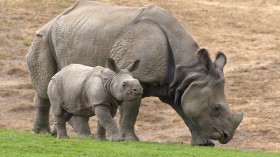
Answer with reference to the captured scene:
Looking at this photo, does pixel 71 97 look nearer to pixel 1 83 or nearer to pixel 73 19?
pixel 73 19

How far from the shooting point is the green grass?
14008mm

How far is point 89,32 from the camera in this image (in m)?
17.9

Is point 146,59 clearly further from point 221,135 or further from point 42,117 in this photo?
point 42,117

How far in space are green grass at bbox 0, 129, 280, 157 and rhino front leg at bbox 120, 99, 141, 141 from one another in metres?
1.07

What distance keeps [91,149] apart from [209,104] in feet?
9.31

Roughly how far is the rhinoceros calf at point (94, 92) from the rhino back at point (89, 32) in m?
1.41

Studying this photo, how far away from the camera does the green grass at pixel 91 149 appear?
46.0 ft

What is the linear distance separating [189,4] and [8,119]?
51.4 feet

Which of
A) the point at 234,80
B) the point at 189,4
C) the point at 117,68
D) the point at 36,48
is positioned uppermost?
the point at 117,68

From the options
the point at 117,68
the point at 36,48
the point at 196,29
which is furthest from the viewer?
the point at 196,29

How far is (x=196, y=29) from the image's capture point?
3588 cm

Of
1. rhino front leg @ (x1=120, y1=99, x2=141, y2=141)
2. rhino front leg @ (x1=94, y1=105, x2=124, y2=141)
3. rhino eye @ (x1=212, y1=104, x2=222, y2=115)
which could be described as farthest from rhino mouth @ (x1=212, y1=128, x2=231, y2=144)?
rhino front leg @ (x1=94, y1=105, x2=124, y2=141)

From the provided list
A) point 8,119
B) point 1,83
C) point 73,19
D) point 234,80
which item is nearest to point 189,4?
point 234,80

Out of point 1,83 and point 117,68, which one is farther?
point 1,83
